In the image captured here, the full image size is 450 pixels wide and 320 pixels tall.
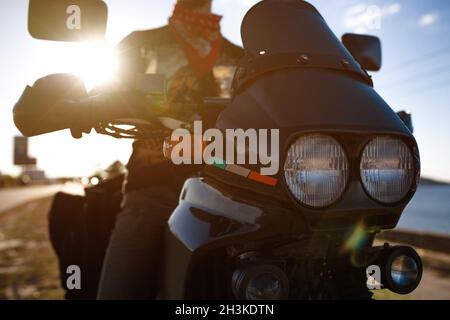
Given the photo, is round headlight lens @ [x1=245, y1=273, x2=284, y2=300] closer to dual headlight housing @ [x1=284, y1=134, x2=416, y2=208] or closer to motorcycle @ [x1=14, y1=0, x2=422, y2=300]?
motorcycle @ [x1=14, y1=0, x2=422, y2=300]

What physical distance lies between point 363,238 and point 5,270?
8.23 m

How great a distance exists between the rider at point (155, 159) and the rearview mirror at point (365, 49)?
25.7 inches

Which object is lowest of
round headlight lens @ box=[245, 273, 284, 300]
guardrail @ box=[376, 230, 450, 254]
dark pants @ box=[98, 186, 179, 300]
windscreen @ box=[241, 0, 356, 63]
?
guardrail @ box=[376, 230, 450, 254]

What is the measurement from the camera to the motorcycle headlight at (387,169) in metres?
1.24

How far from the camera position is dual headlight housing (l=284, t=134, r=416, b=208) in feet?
3.94

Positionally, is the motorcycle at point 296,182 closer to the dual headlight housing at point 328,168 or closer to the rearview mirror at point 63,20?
the dual headlight housing at point 328,168

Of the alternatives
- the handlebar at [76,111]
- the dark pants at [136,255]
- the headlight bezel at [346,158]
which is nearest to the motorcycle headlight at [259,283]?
the headlight bezel at [346,158]

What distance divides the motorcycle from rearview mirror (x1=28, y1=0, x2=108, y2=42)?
191mm

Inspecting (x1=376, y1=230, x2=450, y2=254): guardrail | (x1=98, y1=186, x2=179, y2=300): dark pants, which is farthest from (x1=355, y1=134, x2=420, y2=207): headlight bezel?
(x1=376, y1=230, x2=450, y2=254): guardrail

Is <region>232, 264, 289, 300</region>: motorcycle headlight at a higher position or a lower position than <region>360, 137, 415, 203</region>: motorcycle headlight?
lower

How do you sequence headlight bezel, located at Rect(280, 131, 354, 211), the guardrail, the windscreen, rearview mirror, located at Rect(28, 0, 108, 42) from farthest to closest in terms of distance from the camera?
the guardrail, rearview mirror, located at Rect(28, 0, 108, 42), the windscreen, headlight bezel, located at Rect(280, 131, 354, 211)

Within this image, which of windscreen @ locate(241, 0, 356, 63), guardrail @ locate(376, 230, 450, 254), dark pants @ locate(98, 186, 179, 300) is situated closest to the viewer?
windscreen @ locate(241, 0, 356, 63)

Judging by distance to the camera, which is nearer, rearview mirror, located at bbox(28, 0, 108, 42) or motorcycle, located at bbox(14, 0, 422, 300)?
motorcycle, located at bbox(14, 0, 422, 300)
